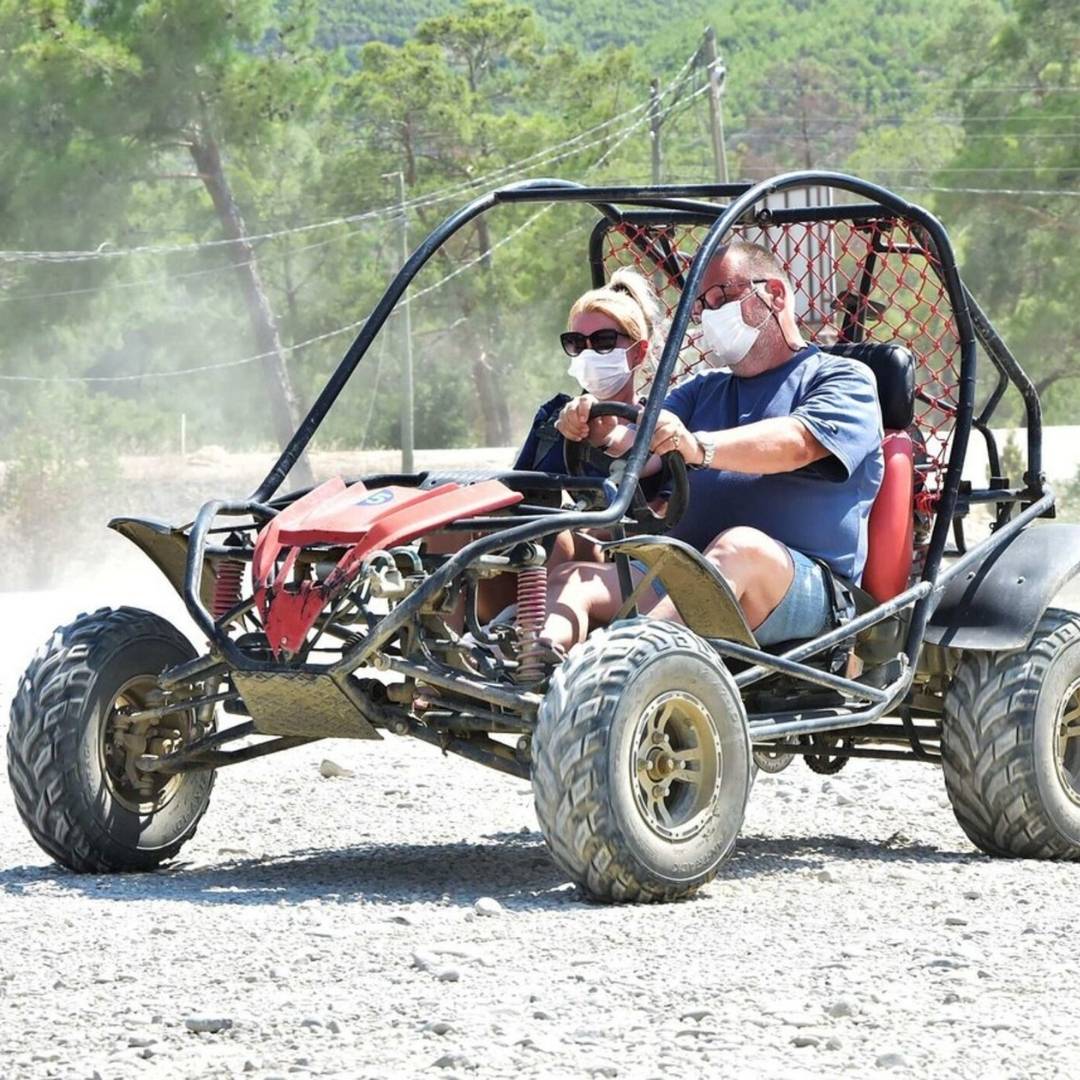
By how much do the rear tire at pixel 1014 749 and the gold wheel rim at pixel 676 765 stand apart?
4.68ft

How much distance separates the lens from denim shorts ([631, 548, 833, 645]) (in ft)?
23.3

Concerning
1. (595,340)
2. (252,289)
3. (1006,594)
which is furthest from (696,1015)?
(252,289)

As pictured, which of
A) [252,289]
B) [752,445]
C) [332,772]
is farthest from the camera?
[252,289]

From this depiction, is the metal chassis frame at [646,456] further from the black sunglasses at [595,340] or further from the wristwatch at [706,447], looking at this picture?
the black sunglasses at [595,340]

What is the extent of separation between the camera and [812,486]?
7.29m

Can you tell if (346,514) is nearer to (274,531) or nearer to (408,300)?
(274,531)

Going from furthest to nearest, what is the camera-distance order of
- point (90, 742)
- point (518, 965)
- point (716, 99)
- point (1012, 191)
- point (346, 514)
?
point (1012, 191), point (716, 99), point (90, 742), point (346, 514), point (518, 965)

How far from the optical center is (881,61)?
12125cm

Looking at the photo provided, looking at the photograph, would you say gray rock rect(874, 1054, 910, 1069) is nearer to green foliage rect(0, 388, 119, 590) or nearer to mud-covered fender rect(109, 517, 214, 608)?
mud-covered fender rect(109, 517, 214, 608)

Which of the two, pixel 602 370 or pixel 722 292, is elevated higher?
pixel 722 292

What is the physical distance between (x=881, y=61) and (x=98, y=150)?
8792cm

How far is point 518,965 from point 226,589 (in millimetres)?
2007

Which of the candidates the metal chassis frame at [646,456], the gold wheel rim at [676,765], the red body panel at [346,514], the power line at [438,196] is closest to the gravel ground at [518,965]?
the gold wheel rim at [676,765]

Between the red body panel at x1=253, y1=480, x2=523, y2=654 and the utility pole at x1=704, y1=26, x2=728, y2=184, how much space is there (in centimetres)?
2945
